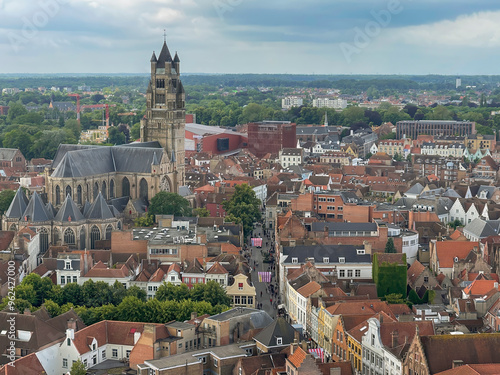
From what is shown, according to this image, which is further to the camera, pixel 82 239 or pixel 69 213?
pixel 82 239

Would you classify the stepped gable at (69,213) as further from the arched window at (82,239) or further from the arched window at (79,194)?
the arched window at (79,194)

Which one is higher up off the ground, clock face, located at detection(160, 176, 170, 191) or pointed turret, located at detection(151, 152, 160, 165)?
pointed turret, located at detection(151, 152, 160, 165)

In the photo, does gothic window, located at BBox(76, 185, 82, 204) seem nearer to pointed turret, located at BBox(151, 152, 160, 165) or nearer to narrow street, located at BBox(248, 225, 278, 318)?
pointed turret, located at BBox(151, 152, 160, 165)

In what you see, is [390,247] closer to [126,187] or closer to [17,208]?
[17,208]

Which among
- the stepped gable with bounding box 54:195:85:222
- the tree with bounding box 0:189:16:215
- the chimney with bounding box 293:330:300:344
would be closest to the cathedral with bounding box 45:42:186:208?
the tree with bounding box 0:189:16:215

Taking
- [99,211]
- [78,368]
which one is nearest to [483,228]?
[99,211]

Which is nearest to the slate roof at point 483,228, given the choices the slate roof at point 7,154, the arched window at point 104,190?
the arched window at point 104,190
